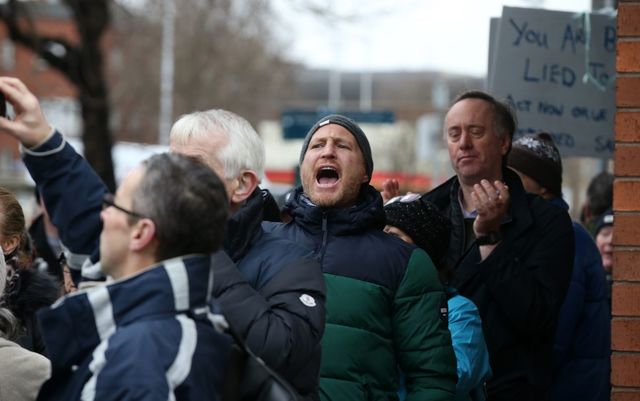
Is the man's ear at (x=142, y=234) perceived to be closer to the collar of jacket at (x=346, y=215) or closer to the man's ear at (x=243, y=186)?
the man's ear at (x=243, y=186)

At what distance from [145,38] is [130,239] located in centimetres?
4387

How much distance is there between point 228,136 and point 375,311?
0.90 metres

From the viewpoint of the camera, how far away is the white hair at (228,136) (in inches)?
150

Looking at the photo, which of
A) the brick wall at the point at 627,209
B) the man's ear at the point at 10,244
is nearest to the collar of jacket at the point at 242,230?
the man's ear at the point at 10,244

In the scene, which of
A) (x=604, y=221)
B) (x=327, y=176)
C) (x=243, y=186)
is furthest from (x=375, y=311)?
(x=604, y=221)

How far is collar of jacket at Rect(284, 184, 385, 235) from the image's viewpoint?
4.51 meters

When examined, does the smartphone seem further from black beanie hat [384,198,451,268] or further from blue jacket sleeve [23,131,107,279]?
black beanie hat [384,198,451,268]

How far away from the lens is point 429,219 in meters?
5.04

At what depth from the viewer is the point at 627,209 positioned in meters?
4.77

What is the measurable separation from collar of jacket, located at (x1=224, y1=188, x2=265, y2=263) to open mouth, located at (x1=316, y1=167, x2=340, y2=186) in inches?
29.5

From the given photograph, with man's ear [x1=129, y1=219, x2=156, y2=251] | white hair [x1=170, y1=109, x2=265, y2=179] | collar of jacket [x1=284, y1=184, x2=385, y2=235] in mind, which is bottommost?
collar of jacket [x1=284, y1=184, x2=385, y2=235]

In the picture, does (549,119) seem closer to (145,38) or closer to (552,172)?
(552,172)

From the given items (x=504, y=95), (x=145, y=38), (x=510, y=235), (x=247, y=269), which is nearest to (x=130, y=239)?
(x=247, y=269)

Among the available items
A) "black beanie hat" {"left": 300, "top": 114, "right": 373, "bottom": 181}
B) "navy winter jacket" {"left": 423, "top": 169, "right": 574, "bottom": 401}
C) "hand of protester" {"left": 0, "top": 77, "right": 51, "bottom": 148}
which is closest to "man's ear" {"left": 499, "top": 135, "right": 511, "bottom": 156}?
"navy winter jacket" {"left": 423, "top": 169, "right": 574, "bottom": 401}
